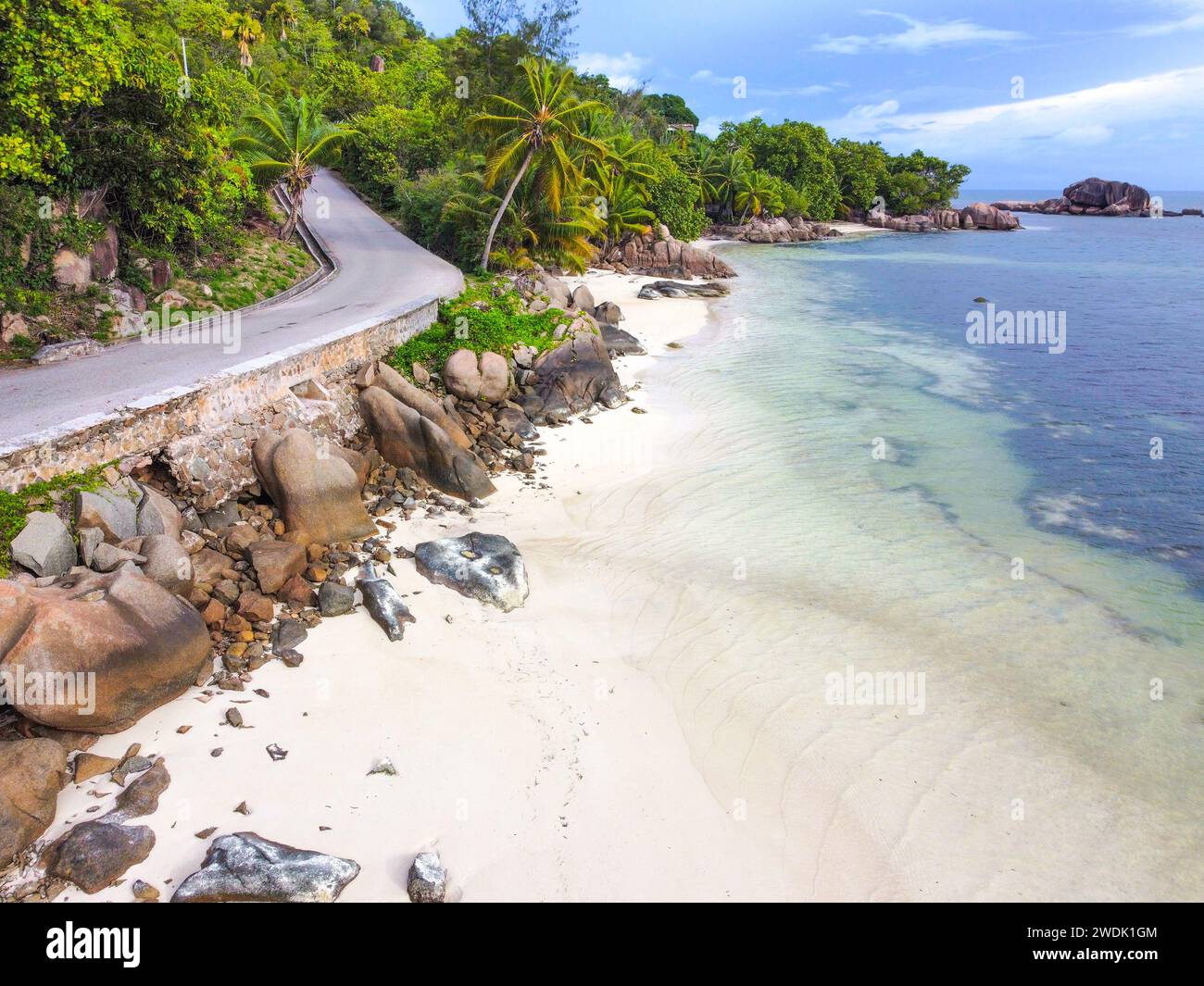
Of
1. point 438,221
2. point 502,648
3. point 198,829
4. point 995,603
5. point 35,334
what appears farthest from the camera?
point 438,221

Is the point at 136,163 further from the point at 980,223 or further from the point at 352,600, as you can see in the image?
the point at 980,223

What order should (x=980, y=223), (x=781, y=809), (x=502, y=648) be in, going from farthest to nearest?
1. (x=980, y=223)
2. (x=502, y=648)
3. (x=781, y=809)

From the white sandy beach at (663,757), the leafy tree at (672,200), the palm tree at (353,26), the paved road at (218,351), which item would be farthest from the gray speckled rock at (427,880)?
A: the palm tree at (353,26)

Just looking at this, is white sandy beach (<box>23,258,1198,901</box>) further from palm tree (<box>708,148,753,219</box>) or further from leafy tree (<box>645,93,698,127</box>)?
leafy tree (<box>645,93,698,127</box>)

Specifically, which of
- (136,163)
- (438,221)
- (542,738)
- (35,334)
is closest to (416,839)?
(542,738)

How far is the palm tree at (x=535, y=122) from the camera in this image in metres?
24.2

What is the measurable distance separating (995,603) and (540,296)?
15.8 m

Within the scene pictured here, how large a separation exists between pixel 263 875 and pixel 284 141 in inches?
918

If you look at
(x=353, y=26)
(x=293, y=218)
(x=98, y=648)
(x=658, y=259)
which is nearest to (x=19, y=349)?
(x=98, y=648)

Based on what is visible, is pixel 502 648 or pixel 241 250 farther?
pixel 241 250

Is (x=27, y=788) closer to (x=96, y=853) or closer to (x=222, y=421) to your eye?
(x=96, y=853)

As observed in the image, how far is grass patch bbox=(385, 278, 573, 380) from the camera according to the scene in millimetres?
16312

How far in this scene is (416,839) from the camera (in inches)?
252

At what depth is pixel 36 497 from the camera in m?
8.28
